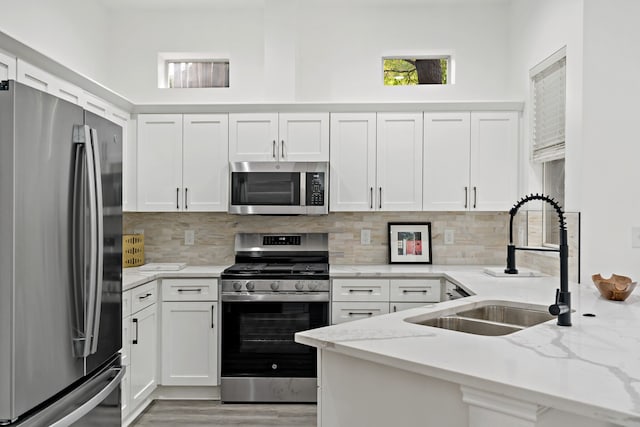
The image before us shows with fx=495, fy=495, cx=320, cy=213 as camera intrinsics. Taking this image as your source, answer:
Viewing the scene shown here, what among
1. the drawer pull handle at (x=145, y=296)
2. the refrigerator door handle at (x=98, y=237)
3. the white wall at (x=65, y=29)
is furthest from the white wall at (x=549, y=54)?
the white wall at (x=65, y=29)

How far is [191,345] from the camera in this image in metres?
3.70

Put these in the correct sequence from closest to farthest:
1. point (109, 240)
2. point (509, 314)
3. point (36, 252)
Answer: point (36, 252)
point (109, 240)
point (509, 314)

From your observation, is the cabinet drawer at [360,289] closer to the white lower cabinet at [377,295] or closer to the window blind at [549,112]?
the white lower cabinet at [377,295]

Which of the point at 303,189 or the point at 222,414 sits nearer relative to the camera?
the point at 222,414

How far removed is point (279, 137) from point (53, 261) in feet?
7.80

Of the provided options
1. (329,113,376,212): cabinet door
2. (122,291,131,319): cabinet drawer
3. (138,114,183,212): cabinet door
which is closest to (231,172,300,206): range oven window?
(329,113,376,212): cabinet door

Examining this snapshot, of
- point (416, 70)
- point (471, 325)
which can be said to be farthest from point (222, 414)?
point (416, 70)

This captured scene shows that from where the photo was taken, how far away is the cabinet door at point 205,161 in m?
4.00

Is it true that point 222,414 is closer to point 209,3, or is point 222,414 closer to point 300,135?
point 300,135

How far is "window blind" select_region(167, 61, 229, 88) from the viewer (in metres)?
4.42

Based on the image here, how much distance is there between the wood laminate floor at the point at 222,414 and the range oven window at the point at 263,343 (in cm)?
23

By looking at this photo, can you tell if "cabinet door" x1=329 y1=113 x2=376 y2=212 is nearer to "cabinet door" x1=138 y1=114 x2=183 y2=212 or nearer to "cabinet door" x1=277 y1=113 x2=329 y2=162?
"cabinet door" x1=277 y1=113 x2=329 y2=162

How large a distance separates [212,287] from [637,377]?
2.92 meters

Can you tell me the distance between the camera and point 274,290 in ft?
12.0
